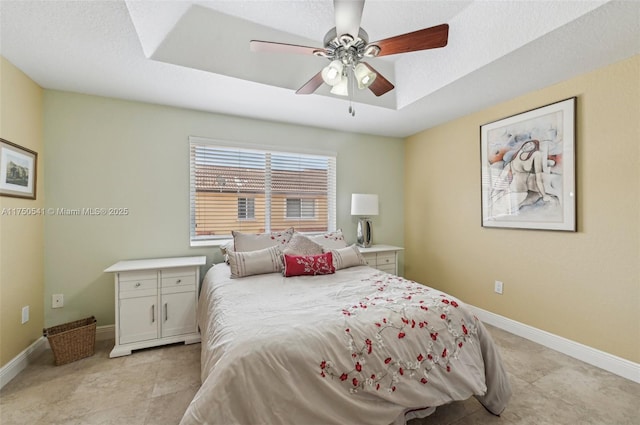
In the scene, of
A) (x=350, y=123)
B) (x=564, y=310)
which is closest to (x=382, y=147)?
(x=350, y=123)

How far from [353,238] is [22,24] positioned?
358cm

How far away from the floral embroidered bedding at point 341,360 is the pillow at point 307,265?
1.69ft

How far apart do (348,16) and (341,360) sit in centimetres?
170

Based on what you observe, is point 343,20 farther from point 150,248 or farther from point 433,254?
point 433,254

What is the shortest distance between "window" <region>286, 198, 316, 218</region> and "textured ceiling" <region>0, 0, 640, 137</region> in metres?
1.24

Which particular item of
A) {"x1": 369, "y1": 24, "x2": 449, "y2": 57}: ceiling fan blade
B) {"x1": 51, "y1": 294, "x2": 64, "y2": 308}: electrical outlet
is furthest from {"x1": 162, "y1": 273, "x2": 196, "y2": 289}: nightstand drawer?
{"x1": 369, "y1": 24, "x2": 449, "y2": 57}: ceiling fan blade

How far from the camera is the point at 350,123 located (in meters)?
3.55

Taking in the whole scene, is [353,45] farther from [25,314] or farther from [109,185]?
[25,314]

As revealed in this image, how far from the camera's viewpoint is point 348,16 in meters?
1.36

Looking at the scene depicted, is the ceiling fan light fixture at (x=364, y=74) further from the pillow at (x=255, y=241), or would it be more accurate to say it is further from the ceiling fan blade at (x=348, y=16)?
the pillow at (x=255, y=241)

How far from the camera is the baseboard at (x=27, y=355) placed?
2.00m

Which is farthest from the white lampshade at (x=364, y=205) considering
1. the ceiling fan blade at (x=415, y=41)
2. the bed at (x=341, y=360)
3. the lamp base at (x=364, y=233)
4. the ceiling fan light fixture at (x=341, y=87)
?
the ceiling fan blade at (x=415, y=41)

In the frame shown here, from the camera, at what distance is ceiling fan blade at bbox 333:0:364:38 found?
1.31 metres

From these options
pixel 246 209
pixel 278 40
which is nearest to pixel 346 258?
pixel 246 209
